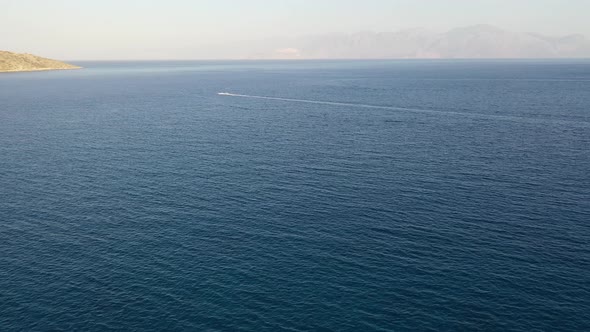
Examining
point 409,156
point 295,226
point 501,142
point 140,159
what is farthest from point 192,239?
point 501,142

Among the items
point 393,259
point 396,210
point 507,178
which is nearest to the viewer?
point 393,259

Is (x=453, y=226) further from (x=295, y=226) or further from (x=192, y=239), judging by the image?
(x=192, y=239)

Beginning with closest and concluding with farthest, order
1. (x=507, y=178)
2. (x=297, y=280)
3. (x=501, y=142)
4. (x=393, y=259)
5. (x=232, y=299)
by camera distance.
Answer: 1. (x=232, y=299)
2. (x=297, y=280)
3. (x=393, y=259)
4. (x=507, y=178)
5. (x=501, y=142)

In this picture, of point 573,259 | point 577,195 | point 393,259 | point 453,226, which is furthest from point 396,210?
point 577,195

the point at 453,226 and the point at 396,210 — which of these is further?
the point at 396,210

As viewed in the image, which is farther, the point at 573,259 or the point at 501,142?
the point at 501,142

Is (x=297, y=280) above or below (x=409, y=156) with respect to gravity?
below

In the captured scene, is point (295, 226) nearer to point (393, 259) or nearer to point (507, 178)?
point (393, 259)

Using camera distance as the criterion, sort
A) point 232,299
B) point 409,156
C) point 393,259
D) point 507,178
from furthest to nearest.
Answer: point 409,156 → point 507,178 → point 393,259 → point 232,299

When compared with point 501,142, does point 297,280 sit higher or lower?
lower
